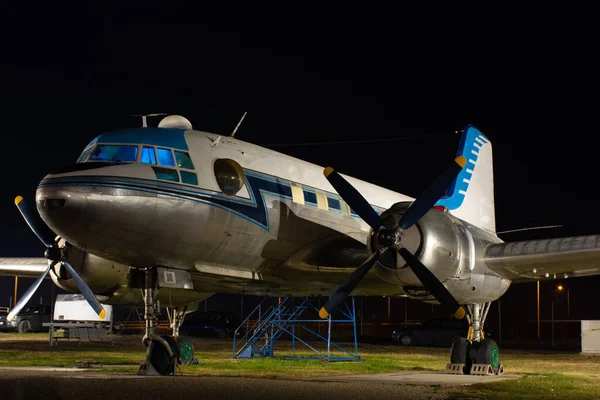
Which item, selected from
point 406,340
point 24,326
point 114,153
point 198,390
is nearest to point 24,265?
point 114,153

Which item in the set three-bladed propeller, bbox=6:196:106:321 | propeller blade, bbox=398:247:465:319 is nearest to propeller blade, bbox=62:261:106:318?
three-bladed propeller, bbox=6:196:106:321

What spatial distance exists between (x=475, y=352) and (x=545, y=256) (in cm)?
302

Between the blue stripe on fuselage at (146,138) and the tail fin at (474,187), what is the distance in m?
8.68

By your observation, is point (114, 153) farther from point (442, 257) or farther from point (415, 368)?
point (415, 368)

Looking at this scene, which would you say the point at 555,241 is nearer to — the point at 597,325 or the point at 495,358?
the point at 495,358

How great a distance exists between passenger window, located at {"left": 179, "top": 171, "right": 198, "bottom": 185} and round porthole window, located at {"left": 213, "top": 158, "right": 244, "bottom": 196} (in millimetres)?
539

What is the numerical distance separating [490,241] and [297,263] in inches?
194

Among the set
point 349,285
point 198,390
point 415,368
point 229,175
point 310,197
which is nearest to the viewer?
point 198,390

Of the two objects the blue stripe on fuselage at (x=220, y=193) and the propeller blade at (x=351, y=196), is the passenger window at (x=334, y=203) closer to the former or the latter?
the propeller blade at (x=351, y=196)

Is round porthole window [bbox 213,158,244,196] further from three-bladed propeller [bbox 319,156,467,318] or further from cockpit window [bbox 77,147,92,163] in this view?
cockpit window [bbox 77,147,92,163]

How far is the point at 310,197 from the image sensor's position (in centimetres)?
1591

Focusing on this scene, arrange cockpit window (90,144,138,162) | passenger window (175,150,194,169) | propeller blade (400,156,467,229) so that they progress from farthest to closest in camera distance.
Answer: propeller blade (400,156,467,229) < passenger window (175,150,194,169) < cockpit window (90,144,138,162)

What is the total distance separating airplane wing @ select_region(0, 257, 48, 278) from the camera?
1986cm

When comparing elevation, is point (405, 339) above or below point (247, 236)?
below
